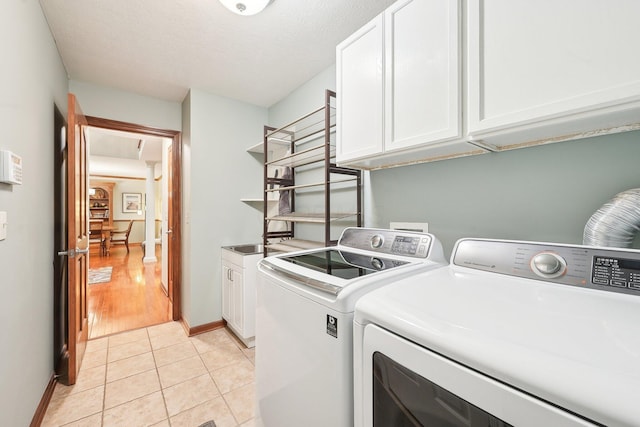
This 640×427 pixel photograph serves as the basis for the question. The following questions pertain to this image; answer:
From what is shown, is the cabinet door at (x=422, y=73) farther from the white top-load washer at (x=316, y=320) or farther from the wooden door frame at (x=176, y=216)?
the wooden door frame at (x=176, y=216)

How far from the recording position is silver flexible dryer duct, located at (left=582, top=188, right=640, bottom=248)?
835 mm

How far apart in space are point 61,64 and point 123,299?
112 inches

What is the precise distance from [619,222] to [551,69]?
0.54m

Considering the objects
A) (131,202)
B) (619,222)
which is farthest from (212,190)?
(131,202)

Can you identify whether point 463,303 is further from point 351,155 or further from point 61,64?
point 61,64

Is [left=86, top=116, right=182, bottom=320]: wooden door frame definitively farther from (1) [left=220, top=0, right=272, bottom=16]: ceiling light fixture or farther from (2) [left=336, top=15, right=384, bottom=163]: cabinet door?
(2) [left=336, top=15, right=384, bottom=163]: cabinet door

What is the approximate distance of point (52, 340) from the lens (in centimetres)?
187

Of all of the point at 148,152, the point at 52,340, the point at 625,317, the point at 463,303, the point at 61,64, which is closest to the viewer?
the point at 625,317

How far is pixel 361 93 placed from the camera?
4.78 ft

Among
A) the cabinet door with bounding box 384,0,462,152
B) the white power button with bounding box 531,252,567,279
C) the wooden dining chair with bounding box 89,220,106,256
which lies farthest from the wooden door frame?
the wooden dining chair with bounding box 89,220,106,256

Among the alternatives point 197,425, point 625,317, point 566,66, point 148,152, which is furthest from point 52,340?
point 148,152

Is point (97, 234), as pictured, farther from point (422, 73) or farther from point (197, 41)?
point (422, 73)

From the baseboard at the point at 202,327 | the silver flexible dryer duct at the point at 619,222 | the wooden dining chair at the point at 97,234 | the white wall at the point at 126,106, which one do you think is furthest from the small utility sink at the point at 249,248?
the wooden dining chair at the point at 97,234

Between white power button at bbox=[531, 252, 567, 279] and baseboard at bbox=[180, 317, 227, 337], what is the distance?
107 inches
